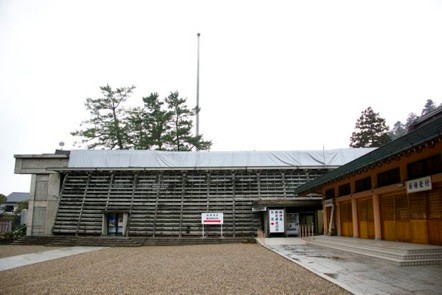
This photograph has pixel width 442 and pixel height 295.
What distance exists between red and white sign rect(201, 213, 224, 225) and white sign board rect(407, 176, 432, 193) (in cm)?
1346

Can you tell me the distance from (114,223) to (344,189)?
15968 millimetres

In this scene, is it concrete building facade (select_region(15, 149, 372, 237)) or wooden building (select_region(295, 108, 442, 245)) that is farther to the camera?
concrete building facade (select_region(15, 149, 372, 237))

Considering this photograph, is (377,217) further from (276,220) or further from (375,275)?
(276,220)

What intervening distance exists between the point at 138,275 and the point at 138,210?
52.5 feet

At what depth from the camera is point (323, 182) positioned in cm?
1841

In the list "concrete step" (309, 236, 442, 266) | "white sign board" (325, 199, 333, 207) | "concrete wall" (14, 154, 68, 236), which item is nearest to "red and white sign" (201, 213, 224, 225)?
"white sign board" (325, 199, 333, 207)

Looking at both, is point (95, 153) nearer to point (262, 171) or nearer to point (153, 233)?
point (153, 233)

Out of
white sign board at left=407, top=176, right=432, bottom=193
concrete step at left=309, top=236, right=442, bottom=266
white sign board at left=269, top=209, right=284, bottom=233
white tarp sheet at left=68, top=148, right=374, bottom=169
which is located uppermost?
white tarp sheet at left=68, top=148, right=374, bottom=169

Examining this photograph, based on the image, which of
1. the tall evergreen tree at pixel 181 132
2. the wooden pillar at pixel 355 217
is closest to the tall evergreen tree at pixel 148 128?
the tall evergreen tree at pixel 181 132

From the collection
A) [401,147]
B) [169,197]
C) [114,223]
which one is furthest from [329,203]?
[114,223]

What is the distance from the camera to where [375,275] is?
29.1ft

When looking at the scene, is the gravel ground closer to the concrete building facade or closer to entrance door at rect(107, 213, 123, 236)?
the concrete building facade

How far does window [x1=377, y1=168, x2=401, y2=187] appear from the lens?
44.7 ft

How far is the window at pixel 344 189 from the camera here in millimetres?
18797
